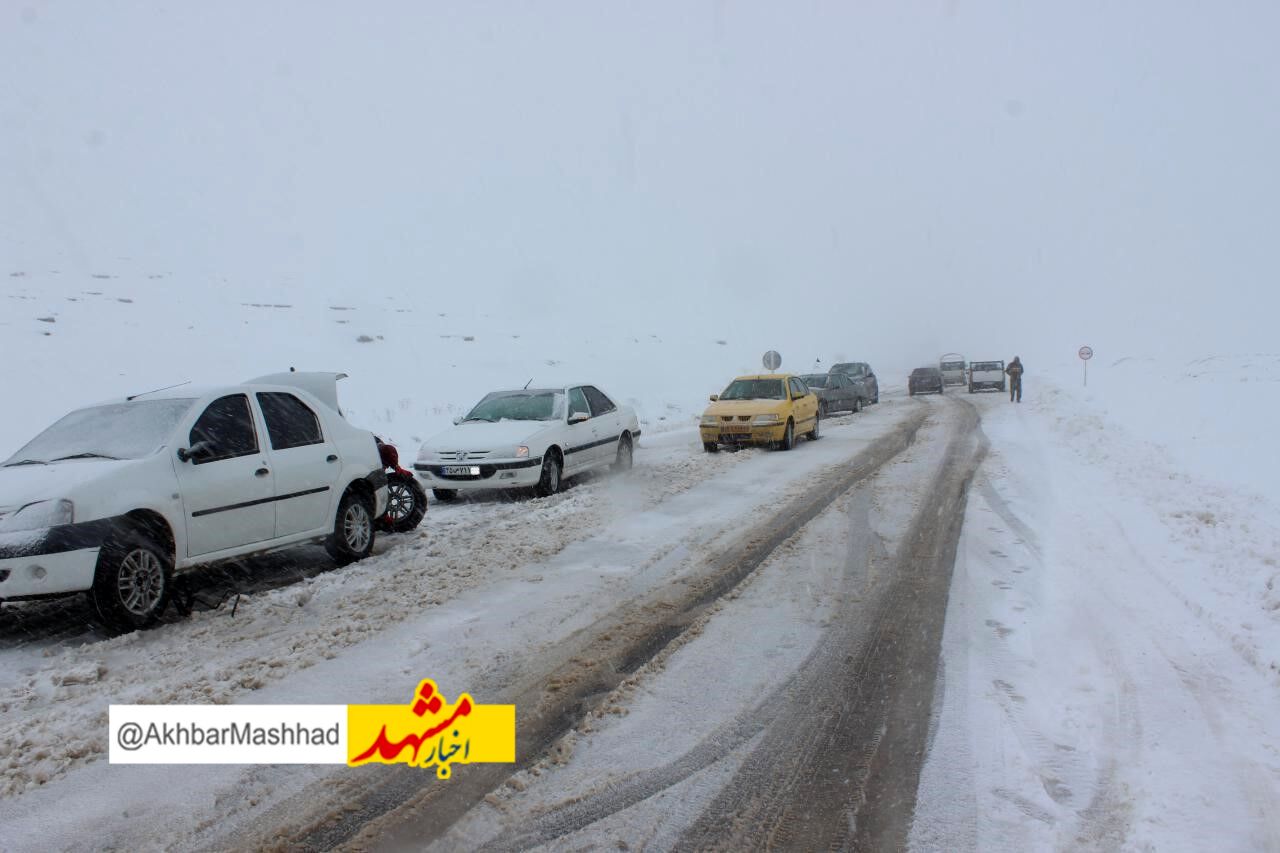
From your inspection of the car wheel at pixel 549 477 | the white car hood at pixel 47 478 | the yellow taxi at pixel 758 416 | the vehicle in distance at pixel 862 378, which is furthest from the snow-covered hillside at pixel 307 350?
the white car hood at pixel 47 478

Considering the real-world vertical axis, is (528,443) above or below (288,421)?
below

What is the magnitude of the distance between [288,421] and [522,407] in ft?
16.2

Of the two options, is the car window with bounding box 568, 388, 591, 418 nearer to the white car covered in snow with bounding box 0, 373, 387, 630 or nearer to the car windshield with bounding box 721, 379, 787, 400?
the white car covered in snow with bounding box 0, 373, 387, 630

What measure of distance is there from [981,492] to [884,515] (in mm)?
2040

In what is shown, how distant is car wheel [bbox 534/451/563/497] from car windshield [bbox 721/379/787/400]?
5908 mm

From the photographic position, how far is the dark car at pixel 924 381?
34312mm

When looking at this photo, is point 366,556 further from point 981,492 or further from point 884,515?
point 981,492

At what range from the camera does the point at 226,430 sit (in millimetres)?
6223

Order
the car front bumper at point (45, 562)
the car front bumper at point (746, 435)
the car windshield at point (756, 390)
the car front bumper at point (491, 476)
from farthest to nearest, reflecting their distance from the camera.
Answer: the car windshield at point (756, 390), the car front bumper at point (746, 435), the car front bumper at point (491, 476), the car front bumper at point (45, 562)

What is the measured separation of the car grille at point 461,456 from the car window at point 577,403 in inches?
65.8

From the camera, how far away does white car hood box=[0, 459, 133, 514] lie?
16.4 feet

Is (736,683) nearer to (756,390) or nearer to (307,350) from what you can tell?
(756,390)

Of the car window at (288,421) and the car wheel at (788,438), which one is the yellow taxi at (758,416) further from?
the car window at (288,421)

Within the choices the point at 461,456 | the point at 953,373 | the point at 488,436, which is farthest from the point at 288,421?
the point at 953,373
